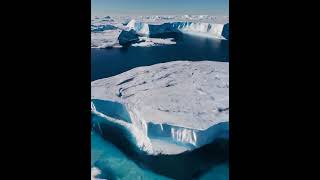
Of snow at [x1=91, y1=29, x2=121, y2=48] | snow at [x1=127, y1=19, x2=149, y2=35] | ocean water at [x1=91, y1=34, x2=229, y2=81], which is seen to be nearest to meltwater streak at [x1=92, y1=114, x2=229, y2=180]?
ocean water at [x1=91, y1=34, x2=229, y2=81]

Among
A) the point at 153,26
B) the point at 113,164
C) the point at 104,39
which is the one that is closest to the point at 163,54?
the point at 153,26

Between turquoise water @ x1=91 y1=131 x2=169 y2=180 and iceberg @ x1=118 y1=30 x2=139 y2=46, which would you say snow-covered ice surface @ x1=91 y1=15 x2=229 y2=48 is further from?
turquoise water @ x1=91 y1=131 x2=169 y2=180

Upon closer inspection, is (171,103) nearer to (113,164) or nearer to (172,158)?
(172,158)

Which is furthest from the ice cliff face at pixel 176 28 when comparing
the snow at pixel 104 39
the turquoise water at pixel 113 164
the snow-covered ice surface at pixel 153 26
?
the turquoise water at pixel 113 164
